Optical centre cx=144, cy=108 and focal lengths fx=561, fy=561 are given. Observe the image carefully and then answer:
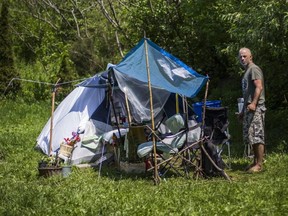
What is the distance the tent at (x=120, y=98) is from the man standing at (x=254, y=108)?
2.08ft

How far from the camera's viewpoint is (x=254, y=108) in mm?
6949

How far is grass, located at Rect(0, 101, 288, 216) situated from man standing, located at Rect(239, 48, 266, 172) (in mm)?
309

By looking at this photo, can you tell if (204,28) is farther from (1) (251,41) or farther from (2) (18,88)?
(2) (18,88)

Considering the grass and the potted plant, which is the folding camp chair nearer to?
the grass

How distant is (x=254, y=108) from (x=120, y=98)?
3100mm

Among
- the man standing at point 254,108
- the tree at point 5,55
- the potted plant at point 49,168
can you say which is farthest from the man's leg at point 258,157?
the tree at point 5,55

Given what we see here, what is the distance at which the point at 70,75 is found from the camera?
20594 millimetres

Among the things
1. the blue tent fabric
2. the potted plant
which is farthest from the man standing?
the potted plant

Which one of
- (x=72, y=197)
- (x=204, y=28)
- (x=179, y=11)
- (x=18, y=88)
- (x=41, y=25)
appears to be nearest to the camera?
(x=72, y=197)

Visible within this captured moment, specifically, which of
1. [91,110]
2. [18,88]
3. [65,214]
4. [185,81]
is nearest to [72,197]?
[65,214]

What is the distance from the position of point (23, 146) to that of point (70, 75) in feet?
35.2

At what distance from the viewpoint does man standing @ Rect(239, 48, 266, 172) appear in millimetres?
6984

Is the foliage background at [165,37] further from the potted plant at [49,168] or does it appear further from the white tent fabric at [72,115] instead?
the potted plant at [49,168]

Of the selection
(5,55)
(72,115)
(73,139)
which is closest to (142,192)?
(73,139)
